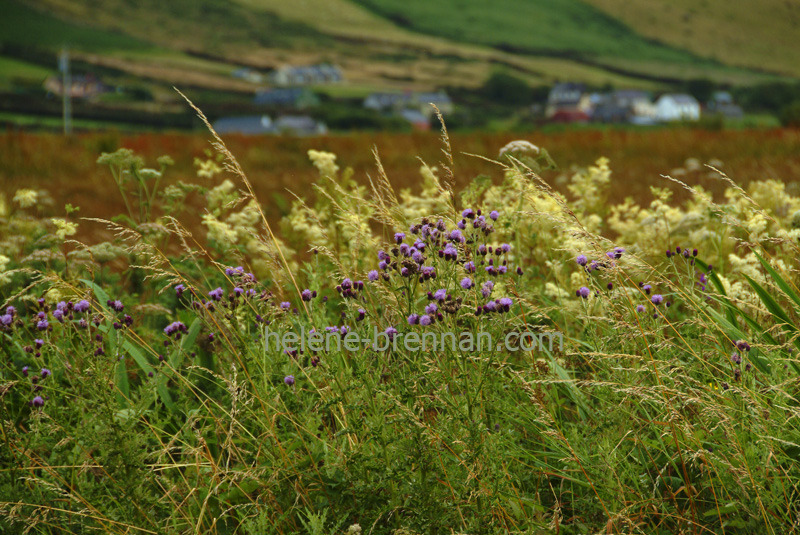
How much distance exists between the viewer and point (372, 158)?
1192 cm

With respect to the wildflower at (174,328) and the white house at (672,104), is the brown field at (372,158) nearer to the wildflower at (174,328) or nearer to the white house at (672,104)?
the wildflower at (174,328)

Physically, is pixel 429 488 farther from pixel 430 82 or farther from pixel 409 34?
pixel 409 34

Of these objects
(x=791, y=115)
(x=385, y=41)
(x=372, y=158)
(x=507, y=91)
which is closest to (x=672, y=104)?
(x=507, y=91)

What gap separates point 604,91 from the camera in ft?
466

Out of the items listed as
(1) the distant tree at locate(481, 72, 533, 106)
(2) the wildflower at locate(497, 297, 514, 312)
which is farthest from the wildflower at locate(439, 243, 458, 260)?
(1) the distant tree at locate(481, 72, 533, 106)

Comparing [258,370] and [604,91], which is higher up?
[258,370]

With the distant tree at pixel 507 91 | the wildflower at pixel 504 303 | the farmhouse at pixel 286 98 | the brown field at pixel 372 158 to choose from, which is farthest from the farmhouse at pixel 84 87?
the distant tree at pixel 507 91

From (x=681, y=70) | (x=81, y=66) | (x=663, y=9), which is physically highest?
(x=663, y=9)

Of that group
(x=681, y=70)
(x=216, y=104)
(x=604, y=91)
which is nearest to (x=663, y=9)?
(x=681, y=70)

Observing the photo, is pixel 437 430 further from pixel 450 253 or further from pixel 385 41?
pixel 385 41

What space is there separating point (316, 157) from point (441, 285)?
7.41ft

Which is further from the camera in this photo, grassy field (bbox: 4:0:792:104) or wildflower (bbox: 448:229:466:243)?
grassy field (bbox: 4:0:792:104)

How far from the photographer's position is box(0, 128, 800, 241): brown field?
29.7 feet

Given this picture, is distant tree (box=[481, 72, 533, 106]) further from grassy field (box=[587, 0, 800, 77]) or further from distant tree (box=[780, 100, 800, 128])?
distant tree (box=[780, 100, 800, 128])
